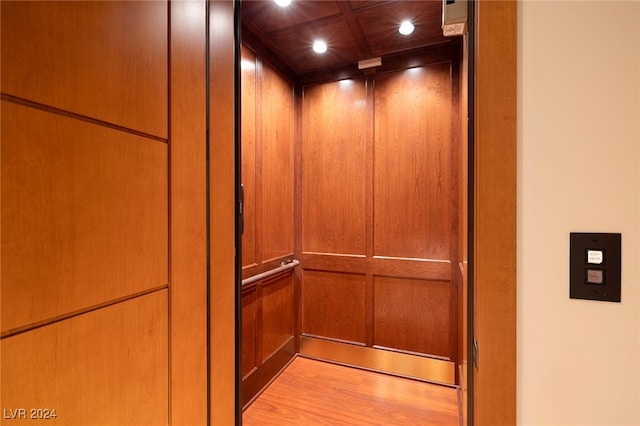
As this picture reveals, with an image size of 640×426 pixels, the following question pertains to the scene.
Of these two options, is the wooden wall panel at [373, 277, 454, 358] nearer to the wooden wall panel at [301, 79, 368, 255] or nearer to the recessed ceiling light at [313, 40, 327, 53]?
the wooden wall panel at [301, 79, 368, 255]

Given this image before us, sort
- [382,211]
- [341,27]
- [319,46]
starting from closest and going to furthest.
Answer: [341,27] < [319,46] < [382,211]

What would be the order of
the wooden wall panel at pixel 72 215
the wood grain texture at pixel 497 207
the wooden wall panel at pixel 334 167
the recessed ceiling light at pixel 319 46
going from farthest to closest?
the wooden wall panel at pixel 334 167, the recessed ceiling light at pixel 319 46, the wood grain texture at pixel 497 207, the wooden wall panel at pixel 72 215

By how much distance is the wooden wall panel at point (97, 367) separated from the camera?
1.98 ft

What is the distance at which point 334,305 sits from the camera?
113 inches

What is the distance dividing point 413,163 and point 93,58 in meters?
2.30

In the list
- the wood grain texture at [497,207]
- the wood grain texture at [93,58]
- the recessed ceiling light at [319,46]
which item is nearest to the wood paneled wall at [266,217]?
the recessed ceiling light at [319,46]

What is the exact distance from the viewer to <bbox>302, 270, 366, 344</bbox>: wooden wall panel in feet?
9.14

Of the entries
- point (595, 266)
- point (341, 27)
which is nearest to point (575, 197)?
point (595, 266)

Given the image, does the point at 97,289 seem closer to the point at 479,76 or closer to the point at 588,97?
the point at 479,76

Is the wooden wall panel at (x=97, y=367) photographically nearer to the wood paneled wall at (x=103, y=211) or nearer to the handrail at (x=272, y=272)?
the wood paneled wall at (x=103, y=211)

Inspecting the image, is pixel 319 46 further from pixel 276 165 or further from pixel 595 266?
pixel 595 266

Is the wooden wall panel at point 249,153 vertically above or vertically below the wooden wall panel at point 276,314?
above

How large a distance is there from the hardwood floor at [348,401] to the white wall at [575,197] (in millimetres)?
1672

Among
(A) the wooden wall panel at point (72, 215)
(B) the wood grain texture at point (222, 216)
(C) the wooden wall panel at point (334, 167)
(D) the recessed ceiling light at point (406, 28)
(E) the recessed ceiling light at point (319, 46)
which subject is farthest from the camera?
(C) the wooden wall panel at point (334, 167)
